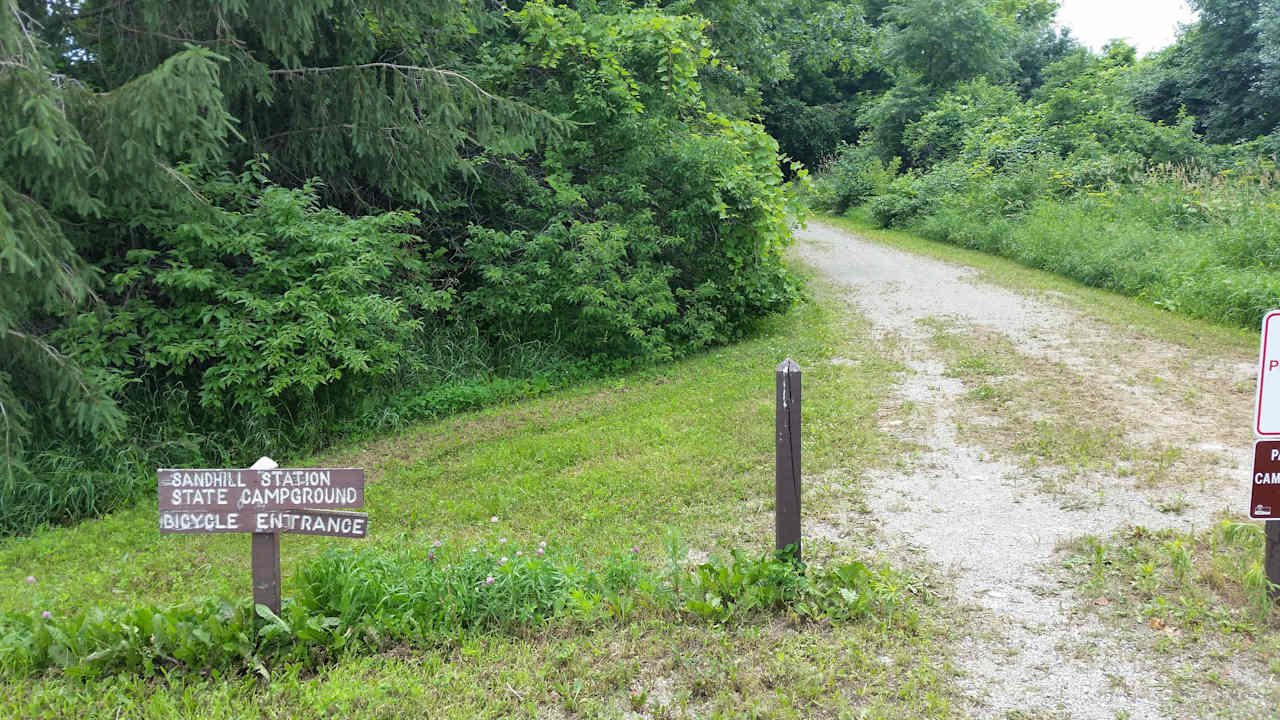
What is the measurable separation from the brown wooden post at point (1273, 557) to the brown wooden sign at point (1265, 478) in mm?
181

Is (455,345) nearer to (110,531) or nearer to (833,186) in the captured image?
(110,531)

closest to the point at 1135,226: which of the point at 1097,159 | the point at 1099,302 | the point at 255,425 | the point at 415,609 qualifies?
the point at 1099,302

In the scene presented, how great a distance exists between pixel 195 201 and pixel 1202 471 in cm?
744

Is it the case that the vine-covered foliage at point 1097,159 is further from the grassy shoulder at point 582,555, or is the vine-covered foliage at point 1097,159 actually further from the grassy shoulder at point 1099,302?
the grassy shoulder at point 582,555

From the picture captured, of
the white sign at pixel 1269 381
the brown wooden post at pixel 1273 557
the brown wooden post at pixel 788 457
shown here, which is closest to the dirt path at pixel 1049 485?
the brown wooden post at pixel 1273 557

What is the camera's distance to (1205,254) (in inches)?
468

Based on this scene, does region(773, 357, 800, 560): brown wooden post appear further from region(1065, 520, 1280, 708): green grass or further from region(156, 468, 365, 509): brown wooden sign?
region(156, 468, 365, 509): brown wooden sign

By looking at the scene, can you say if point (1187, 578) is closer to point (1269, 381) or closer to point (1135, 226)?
point (1269, 381)

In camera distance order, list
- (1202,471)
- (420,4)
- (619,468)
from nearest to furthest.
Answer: (1202,471)
(619,468)
(420,4)

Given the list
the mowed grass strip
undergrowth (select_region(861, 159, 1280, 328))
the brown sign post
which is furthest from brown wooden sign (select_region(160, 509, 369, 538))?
undergrowth (select_region(861, 159, 1280, 328))

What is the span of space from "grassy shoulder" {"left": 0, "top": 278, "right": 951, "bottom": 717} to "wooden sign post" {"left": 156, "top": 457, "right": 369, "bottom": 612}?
0.60m

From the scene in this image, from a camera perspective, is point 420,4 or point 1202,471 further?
point 420,4

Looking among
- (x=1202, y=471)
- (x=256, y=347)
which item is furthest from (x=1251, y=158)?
(x=256, y=347)

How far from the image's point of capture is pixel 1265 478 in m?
3.78
